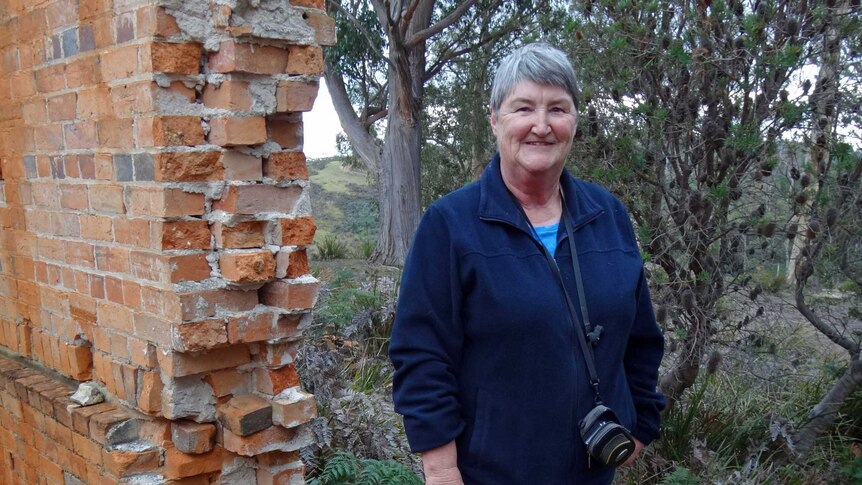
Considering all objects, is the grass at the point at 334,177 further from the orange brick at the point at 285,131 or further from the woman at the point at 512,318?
the woman at the point at 512,318

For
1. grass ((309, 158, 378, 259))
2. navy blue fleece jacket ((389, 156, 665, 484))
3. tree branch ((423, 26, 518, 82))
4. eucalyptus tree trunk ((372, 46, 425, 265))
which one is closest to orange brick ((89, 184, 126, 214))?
navy blue fleece jacket ((389, 156, 665, 484))

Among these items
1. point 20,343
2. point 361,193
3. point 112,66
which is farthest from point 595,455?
point 361,193

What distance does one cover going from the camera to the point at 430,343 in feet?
7.01

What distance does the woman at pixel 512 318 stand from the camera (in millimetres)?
2123

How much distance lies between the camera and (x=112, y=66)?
263 centimetres

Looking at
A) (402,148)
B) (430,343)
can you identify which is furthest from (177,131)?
(402,148)

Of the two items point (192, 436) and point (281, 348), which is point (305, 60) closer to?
point (281, 348)

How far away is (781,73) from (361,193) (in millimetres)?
21140

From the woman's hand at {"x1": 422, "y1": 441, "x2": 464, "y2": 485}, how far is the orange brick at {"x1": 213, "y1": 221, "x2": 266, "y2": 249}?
3.41 ft

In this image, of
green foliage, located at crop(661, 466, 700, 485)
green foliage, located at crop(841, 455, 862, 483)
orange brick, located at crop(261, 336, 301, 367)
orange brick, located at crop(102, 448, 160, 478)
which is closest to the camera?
orange brick, located at crop(102, 448, 160, 478)

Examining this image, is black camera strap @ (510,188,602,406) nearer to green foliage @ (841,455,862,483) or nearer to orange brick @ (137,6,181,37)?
orange brick @ (137,6,181,37)

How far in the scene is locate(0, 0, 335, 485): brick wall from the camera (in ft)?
8.29

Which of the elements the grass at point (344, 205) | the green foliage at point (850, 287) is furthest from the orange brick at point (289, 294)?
Result: the grass at point (344, 205)

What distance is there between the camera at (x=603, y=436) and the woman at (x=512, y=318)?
0.04 meters
